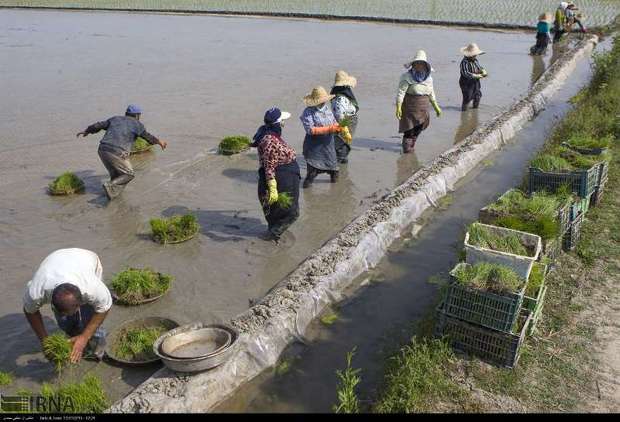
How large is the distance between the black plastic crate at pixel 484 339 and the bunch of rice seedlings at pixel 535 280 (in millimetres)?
158

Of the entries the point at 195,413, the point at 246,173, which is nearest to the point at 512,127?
the point at 246,173

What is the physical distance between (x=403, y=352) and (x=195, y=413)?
1532 millimetres

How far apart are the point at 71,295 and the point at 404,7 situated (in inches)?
1160

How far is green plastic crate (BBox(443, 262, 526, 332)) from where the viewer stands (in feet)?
12.6

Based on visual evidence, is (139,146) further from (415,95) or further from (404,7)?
(404,7)

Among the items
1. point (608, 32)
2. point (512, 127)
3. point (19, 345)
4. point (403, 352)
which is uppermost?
point (608, 32)

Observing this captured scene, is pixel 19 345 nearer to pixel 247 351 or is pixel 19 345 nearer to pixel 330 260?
pixel 247 351

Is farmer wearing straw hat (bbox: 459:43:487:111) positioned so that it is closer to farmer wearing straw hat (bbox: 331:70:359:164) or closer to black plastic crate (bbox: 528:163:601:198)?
farmer wearing straw hat (bbox: 331:70:359:164)

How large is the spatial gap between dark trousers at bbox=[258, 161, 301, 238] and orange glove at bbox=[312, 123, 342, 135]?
1070 mm

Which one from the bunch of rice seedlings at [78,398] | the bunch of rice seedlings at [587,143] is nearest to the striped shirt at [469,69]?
the bunch of rice seedlings at [587,143]

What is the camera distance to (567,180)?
5.88 metres

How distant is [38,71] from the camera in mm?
15031

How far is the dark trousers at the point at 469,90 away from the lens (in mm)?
10820

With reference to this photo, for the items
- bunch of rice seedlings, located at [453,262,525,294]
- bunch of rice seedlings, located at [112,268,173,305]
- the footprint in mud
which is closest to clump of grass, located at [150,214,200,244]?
the footprint in mud
